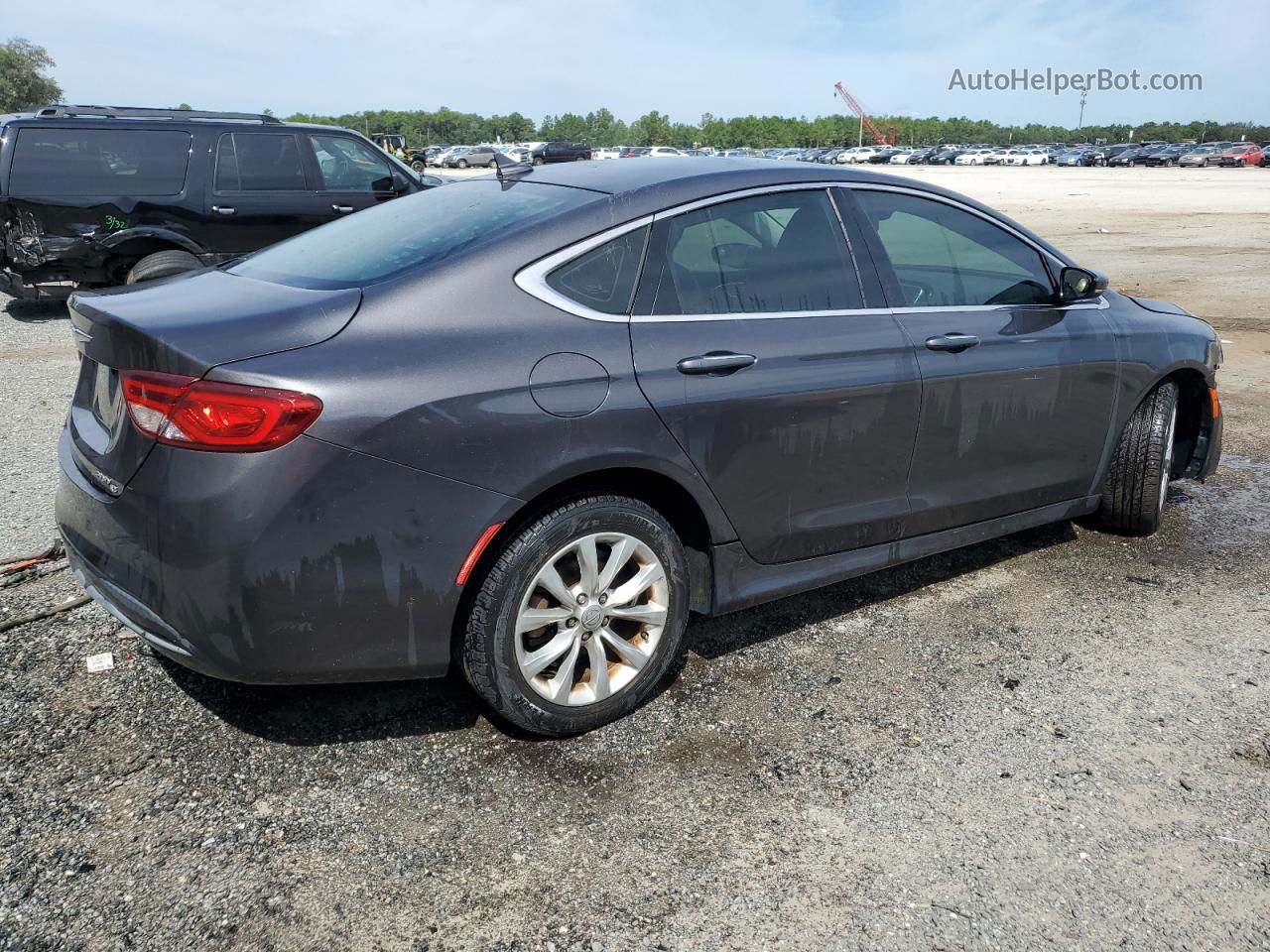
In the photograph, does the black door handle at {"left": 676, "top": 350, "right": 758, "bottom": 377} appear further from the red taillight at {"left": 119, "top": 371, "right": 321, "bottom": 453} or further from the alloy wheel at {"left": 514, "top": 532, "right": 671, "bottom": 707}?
the red taillight at {"left": 119, "top": 371, "right": 321, "bottom": 453}

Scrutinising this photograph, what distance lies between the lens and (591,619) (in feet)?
9.98

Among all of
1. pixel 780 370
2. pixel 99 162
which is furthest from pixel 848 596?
pixel 99 162

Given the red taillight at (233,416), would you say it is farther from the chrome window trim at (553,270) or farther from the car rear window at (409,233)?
the chrome window trim at (553,270)

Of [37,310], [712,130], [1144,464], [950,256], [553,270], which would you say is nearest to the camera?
[553,270]

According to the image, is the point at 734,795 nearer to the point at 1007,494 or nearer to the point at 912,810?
the point at 912,810

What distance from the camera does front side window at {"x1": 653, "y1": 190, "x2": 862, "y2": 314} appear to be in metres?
3.21

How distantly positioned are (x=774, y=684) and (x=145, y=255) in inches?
324

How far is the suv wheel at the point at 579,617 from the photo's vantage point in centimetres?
287

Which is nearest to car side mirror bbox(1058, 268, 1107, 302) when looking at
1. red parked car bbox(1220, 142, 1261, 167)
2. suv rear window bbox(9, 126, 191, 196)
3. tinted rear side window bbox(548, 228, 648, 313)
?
tinted rear side window bbox(548, 228, 648, 313)

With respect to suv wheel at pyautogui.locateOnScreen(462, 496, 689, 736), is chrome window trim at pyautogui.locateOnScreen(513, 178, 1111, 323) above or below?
above

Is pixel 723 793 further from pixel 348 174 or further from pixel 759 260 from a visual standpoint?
pixel 348 174

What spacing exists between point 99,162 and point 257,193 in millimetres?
1344

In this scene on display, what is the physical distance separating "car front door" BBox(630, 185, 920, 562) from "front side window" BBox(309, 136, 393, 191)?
790cm

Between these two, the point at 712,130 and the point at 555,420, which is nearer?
the point at 555,420
